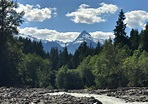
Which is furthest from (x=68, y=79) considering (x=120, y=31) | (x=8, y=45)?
(x=8, y=45)

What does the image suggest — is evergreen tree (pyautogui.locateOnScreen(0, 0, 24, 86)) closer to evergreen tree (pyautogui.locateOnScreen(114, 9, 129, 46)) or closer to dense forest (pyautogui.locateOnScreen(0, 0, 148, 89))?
dense forest (pyautogui.locateOnScreen(0, 0, 148, 89))

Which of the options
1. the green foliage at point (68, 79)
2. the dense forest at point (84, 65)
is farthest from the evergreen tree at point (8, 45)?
the green foliage at point (68, 79)

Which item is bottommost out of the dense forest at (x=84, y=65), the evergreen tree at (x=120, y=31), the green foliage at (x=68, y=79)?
the green foliage at (x=68, y=79)

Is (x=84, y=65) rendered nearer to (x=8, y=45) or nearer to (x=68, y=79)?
(x=68, y=79)

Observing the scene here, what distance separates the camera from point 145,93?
51750 millimetres

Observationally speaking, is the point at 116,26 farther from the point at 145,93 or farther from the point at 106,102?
the point at 106,102

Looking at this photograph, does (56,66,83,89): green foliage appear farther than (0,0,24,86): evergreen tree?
Yes

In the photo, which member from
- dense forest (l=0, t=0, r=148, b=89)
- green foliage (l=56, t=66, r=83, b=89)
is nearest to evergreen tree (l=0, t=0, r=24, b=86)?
dense forest (l=0, t=0, r=148, b=89)

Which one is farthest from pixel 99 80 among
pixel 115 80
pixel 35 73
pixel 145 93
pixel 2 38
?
pixel 145 93

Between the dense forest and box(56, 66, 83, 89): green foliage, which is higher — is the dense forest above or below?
above

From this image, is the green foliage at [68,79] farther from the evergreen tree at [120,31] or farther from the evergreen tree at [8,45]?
the evergreen tree at [8,45]

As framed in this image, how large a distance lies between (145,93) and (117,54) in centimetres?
3607

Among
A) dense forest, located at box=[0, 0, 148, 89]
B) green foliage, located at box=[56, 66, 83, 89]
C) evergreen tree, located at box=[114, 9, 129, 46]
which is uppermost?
evergreen tree, located at box=[114, 9, 129, 46]

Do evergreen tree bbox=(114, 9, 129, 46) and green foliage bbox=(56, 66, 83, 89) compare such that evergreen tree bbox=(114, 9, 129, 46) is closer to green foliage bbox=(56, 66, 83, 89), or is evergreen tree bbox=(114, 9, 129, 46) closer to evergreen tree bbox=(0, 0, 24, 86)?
green foliage bbox=(56, 66, 83, 89)
